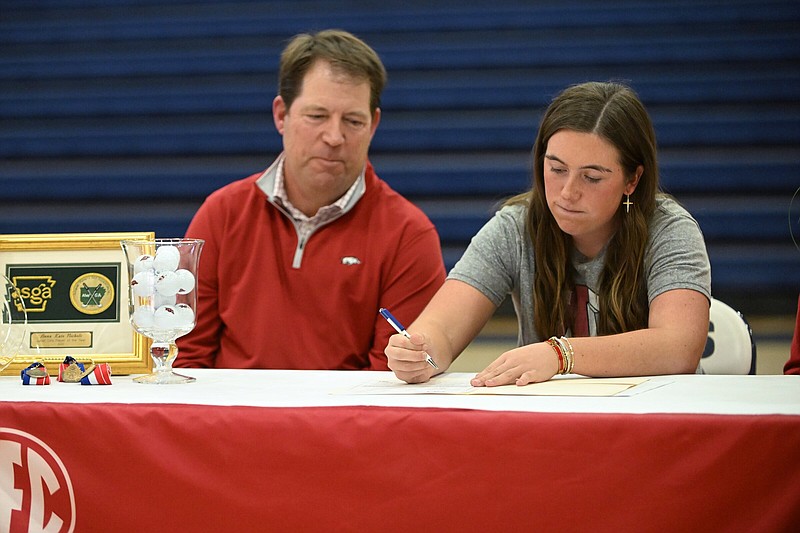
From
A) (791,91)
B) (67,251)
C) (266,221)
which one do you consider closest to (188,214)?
(266,221)

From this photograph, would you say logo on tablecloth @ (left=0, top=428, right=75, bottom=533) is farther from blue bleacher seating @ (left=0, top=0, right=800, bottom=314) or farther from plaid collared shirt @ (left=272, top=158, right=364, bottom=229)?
blue bleacher seating @ (left=0, top=0, right=800, bottom=314)

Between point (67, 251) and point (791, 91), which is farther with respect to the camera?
point (791, 91)

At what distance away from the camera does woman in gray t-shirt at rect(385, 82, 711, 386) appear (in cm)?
197

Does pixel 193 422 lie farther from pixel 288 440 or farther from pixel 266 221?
pixel 266 221

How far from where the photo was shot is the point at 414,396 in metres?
1.53

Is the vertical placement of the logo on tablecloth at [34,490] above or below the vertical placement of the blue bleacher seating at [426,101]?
below

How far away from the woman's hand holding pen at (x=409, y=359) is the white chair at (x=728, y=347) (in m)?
0.98

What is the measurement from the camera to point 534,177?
2.21 m

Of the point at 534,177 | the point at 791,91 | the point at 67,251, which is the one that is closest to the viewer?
the point at 67,251

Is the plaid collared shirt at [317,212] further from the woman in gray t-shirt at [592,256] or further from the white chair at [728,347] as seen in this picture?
the white chair at [728,347]

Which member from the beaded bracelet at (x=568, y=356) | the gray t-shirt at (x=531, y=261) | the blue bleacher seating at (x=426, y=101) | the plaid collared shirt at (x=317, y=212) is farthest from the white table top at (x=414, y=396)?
the blue bleacher seating at (x=426, y=101)

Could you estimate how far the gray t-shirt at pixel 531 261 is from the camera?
2049 mm

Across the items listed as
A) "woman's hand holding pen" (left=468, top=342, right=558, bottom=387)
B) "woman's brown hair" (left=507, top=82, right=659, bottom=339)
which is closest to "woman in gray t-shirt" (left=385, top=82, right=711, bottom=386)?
"woman's brown hair" (left=507, top=82, right=659, bottom=339)

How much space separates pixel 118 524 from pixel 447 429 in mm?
539
